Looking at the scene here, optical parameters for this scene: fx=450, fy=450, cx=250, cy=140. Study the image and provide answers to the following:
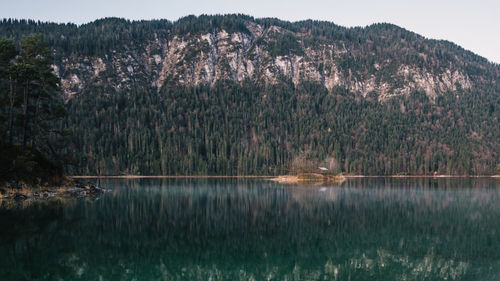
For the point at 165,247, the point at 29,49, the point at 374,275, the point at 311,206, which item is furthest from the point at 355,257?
the point at 29,49

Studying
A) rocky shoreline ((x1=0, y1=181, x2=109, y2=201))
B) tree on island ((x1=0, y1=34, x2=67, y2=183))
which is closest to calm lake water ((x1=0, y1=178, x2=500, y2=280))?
rocky shoreline ((x1=0, y1=181, x2=109, y2=201))

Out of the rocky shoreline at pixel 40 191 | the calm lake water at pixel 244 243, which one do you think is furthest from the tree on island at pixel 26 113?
the calm lake water at pixel 244 243

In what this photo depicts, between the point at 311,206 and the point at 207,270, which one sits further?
the point at 311,206

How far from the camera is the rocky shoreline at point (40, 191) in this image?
5738cm

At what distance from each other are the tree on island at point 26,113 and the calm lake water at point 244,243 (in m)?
7.82

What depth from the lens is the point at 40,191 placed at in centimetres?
6212

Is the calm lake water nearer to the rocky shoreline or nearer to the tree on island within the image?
the rocky shoreline

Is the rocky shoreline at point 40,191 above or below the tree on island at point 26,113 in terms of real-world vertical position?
below

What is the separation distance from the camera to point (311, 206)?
187 ft

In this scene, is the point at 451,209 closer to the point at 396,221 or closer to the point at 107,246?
the point at 396,221

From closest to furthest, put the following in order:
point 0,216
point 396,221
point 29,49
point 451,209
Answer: point 0,216, point 396,221, point 451,209, point 29,49

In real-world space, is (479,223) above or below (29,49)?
below

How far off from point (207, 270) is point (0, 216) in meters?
26.1

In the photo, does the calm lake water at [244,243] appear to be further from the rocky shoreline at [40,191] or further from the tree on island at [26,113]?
the tree on island at [26,113]
